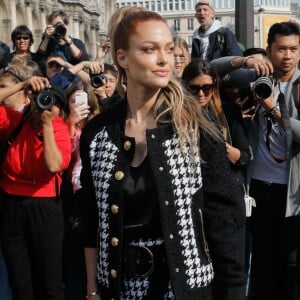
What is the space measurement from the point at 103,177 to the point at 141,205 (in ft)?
0.76

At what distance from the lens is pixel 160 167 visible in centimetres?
254

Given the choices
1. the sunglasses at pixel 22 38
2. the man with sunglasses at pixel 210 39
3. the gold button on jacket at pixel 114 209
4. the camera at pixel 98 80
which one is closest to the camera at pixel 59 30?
the sunglasses at pixel 22 38

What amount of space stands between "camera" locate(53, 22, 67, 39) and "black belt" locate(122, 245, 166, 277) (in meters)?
5.92

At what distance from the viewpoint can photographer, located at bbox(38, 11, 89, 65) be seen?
26.6 ft

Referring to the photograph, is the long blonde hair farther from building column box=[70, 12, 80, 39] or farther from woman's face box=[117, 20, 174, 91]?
building column box=[70, 12, 80, 39]

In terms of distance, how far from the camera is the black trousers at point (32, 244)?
15.2 ft

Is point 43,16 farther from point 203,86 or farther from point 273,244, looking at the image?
point 273,244

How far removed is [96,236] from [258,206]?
2.35 m

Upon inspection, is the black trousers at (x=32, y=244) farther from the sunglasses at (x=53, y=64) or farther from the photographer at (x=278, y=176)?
the sunglasses at (x=53, y=64)

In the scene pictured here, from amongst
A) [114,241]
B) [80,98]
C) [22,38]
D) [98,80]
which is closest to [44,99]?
[80,98]

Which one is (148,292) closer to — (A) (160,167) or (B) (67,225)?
(A) (160,167)

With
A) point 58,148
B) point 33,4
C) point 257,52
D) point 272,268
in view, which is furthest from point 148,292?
point 33,4

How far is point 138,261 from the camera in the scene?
261 centimetres

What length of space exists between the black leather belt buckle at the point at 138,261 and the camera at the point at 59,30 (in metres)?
5.92
